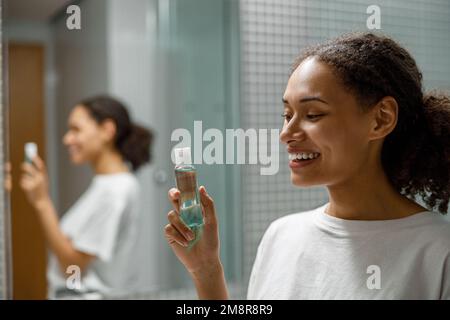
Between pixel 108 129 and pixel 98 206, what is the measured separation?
19cm

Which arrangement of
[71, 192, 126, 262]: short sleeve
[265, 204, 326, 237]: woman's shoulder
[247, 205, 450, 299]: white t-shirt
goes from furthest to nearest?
[71, 192, 126, 262]: short sleeve → [265, 204, 326, 237]: woman's shoulder → [247, 205, 450, 299]: white t-shirt

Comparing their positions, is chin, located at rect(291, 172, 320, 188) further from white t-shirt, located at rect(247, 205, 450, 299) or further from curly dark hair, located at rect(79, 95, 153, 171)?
curly dark hair, located at rect(79, 95, 153, 171)

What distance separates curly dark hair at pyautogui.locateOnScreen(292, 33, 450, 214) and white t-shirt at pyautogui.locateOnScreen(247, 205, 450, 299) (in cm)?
4

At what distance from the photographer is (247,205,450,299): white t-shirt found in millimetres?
588

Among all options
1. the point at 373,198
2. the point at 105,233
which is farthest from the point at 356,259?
the point at 105,233

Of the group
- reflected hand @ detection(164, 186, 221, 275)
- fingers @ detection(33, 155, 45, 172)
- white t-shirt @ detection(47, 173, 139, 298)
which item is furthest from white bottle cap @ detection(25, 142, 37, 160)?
reflected hand @ detection(164, 186, 221, 275)

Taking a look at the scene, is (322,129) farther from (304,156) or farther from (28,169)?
(28,169)

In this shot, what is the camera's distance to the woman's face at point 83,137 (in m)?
1.10

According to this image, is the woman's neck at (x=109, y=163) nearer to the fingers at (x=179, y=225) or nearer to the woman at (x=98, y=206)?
the woman at (x=98, y=206)

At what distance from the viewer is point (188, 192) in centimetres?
63

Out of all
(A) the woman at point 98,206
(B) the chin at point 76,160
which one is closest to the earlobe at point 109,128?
(A) the woman at point 98,206

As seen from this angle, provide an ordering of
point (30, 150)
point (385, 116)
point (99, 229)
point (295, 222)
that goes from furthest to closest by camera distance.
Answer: point (99, 229) < point (30, 150) < point (295, 222) < point (385, 116)

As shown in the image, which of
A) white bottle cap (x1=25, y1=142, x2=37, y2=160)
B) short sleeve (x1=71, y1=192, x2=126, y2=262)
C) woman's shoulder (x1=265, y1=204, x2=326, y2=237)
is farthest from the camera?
short sleeve (x1=71, y1=192, x2=126, y2=262)

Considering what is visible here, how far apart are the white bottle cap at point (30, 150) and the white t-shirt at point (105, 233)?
15 centimetres
